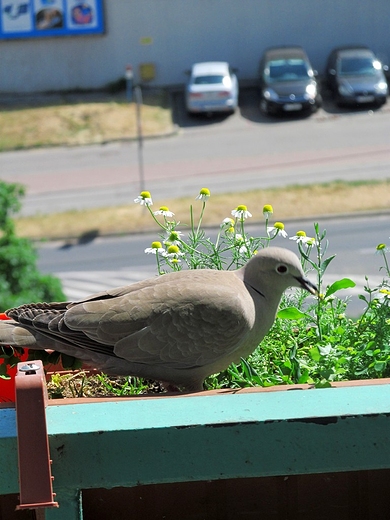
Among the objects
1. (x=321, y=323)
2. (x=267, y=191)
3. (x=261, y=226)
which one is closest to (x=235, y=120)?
(x=267, y=191)

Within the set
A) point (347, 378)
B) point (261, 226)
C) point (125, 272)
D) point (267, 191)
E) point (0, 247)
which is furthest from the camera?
point (267, 191)

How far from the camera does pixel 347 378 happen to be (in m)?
2.63

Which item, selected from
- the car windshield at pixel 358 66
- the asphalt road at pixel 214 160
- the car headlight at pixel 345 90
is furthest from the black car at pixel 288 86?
the car windshield at pixel 358 66

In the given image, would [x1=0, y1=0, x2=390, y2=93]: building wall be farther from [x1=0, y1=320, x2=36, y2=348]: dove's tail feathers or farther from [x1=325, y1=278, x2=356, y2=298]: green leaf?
[x1=0, y1=320, x2=36, y2=348]: dove's tail feathers

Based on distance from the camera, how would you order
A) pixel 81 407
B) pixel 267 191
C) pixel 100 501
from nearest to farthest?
pixel 81 407 → pixel 100 501 → pixel 267 191

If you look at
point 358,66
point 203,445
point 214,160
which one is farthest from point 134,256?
point 203,445

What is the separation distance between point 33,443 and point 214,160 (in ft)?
70.8

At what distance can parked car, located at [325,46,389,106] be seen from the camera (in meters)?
25.6

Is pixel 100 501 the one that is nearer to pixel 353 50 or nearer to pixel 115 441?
pixel 115 441

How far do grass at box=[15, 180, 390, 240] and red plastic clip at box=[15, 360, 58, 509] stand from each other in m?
15.8

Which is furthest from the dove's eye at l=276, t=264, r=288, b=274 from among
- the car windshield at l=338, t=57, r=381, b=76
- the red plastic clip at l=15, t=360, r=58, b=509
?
the car windshield at l=338, t=57, r=381, b=76

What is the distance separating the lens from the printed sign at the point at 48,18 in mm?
28359

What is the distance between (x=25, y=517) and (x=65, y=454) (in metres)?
0.54

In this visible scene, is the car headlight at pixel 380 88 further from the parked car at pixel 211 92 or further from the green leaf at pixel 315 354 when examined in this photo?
the green leaf at pixel 315 354
